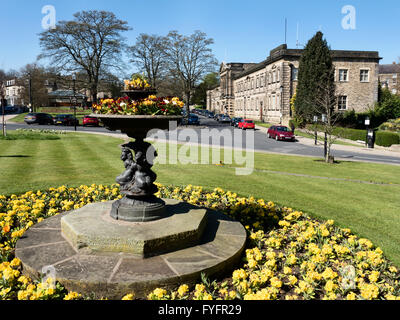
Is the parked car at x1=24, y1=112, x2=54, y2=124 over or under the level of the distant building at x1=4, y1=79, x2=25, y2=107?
under

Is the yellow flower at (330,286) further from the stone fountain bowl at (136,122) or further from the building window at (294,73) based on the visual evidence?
the building window at (294,73)

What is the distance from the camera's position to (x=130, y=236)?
195 inches

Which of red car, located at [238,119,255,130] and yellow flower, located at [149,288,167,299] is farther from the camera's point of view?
red car, located at [238,119,255,130]

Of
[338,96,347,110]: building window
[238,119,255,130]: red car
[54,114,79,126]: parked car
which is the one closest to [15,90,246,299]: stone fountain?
[54,114,79,126]: parked car

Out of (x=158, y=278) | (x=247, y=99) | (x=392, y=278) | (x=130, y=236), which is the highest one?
(x=247, y=99)

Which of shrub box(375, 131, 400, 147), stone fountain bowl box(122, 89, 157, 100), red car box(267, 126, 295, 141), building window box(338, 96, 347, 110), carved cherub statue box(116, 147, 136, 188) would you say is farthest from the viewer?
building window box(338, 96, 347, 110)

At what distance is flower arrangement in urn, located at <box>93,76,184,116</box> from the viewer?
541 cm

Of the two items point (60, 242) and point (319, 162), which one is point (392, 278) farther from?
point (319, 162)

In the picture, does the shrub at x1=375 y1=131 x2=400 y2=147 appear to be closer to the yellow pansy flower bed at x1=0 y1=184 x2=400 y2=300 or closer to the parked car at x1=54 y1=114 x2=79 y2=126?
the yellow pansy flower bed at x1=0 y1=184 x2=400 y2=300

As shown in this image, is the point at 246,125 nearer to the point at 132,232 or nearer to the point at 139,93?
the point at 139,93

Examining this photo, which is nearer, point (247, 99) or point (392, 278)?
point (392, 278)

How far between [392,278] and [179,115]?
4305 mm

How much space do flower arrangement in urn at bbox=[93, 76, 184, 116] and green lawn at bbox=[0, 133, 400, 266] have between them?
4.70m
